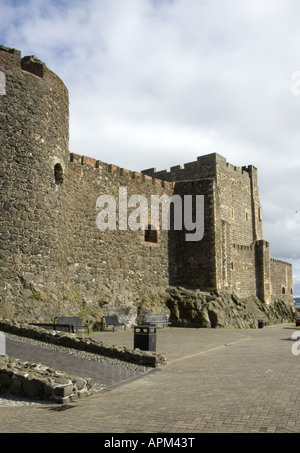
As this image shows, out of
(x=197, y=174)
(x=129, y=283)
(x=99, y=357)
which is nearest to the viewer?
(x=99, y=357)

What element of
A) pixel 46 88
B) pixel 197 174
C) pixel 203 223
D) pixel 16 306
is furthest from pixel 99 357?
pixel 197 174

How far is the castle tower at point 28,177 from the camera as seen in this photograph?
13391mm

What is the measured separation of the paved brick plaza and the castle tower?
4.53 meters

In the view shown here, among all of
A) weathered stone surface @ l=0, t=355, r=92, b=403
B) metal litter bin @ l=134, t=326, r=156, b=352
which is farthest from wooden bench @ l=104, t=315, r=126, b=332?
weathered stone surface @ l=0, t=355, r=92, b=403

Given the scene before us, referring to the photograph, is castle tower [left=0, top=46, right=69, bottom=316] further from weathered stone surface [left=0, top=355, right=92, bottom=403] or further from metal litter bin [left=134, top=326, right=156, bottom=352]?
weathered stone surface [left=0, top=355, right=92, bottom=403]

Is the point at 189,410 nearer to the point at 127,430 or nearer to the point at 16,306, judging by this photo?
the point at 127,430

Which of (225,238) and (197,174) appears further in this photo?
(197,174)

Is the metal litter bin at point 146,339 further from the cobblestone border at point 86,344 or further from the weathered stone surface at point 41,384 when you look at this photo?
the weathered stone surface at point 41,384

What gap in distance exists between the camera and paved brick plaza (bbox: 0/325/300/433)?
5270 mm

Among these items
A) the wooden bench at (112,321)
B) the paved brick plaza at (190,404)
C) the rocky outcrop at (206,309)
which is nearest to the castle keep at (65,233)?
the wooden bench at (112,321)

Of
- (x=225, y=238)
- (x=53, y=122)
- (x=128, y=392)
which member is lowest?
(x=128, y=392)

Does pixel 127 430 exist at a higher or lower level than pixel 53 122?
lower
